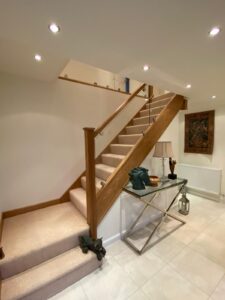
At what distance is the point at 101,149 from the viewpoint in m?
3.28

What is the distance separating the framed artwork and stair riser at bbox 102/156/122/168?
7.91 ft

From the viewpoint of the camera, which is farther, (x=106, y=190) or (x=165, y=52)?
(x=106, y=190)

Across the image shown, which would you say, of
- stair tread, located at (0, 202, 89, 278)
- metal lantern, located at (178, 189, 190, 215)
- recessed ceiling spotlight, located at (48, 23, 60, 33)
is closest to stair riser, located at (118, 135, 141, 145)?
metal lantern, located at (178, 189, 190, 215)

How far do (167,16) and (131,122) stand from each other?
2.62 meters

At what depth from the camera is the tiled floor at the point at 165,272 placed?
5.13 ft

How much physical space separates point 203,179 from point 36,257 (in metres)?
3.74

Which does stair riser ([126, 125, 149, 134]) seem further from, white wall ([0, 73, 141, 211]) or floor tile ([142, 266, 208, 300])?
floor tile ([142, 266, 208, 300])

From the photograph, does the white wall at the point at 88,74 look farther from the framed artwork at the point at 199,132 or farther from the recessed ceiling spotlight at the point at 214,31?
the recessed ceiling spotlight at the point at 214,31

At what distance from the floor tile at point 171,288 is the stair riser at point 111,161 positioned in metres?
1.58

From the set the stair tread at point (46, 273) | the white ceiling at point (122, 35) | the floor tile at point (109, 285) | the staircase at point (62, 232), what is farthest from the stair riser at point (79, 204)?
the white ceiling at point (122, 35)

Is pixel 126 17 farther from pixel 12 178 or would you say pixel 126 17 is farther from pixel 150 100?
pixel 150 100

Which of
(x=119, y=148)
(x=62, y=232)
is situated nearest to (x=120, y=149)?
(x=119, y=148)

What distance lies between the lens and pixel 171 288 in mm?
1612

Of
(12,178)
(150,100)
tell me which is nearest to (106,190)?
(12,178)
